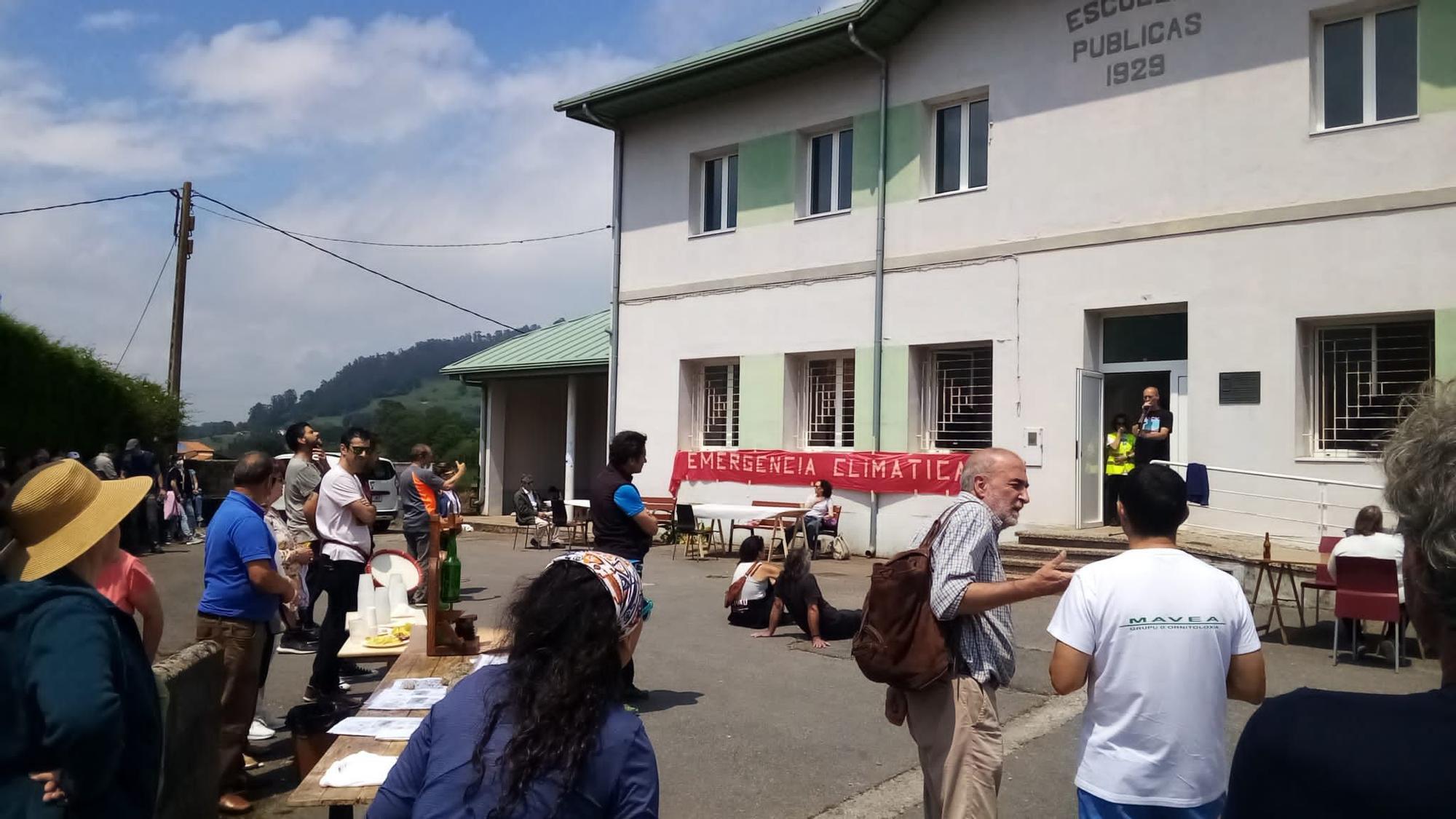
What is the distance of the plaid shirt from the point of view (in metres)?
3.75

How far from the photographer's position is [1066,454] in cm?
1383

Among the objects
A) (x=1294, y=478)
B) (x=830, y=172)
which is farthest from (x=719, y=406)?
(x=1294, y=478)

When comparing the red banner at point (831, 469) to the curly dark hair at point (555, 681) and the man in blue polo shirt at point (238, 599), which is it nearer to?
the man in blue polo shirt at point (238, 599)

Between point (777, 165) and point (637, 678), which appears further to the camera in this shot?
point (777, 165)

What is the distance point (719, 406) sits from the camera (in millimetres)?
18750

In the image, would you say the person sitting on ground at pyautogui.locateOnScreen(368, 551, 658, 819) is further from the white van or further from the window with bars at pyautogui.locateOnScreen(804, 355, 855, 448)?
the white van

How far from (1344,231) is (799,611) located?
7701 millimetres

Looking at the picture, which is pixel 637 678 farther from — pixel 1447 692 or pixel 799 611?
pixel 1447 692

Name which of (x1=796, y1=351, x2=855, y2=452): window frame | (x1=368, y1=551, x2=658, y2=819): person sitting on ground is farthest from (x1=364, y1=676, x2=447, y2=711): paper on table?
(x1=796, y1=351, x2=855, y2=452): window frame

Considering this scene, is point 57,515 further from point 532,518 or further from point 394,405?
point 394,405

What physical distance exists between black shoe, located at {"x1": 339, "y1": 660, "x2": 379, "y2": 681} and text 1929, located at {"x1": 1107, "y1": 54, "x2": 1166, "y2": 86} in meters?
11.5

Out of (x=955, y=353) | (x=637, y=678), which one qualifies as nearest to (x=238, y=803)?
(x=637, y=678)

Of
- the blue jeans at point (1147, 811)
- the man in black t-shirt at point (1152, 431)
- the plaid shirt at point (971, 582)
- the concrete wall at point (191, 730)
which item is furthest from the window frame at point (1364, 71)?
the concrete wall at point (191, 730)

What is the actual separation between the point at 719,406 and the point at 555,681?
1670cm
